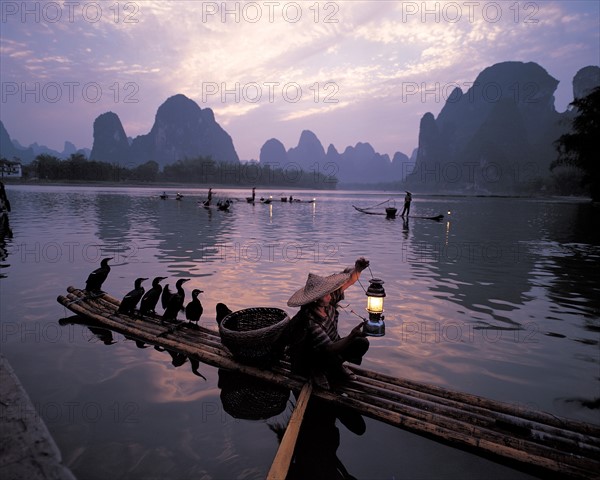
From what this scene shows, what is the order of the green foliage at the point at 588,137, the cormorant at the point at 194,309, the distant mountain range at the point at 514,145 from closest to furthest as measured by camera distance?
the cormorant at the point at 194,309, the green foliage at the point at 588,137, the distant mountain range at the point at 514,145

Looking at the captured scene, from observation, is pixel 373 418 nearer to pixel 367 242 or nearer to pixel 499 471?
pixel 499 471

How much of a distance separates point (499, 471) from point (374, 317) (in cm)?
272

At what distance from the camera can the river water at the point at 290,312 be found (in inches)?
145

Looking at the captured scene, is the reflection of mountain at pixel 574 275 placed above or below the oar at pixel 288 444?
below

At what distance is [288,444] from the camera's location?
3.28 meters

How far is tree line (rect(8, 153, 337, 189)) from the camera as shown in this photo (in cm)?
10425

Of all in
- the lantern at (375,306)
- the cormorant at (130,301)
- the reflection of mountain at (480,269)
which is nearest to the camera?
the lantern at (375,306)

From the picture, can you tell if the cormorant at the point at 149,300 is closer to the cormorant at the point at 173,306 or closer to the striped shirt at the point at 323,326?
the cormorant at the point at 173,306

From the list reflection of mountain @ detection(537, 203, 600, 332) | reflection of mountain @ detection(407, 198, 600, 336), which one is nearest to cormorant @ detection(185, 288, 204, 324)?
reflection of mountain @ detection(407, 198, 600, 336)

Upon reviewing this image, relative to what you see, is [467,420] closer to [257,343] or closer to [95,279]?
[257,343]

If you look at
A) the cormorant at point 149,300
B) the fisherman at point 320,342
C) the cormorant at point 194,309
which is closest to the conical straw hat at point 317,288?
the fisherman at point 320,342

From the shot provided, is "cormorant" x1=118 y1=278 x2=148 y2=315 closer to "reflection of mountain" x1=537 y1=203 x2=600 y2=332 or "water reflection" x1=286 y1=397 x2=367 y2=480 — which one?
"water reflection" x1=286 y1=397 x2=367 y2=480

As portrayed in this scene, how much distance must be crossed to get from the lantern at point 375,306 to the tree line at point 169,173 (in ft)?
390

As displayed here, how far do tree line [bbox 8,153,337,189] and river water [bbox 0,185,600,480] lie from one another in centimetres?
10604
